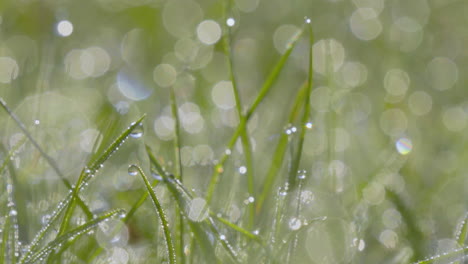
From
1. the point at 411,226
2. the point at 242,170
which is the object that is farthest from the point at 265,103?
the point at 411,226

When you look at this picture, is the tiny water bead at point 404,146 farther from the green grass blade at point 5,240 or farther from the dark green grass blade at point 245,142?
the green grass blade at point 5,240

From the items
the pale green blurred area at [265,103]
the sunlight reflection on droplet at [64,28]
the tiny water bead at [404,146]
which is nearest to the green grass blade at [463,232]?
the pale green blurred area at [265,103]

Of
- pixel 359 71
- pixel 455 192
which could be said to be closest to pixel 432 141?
pixel 455 192

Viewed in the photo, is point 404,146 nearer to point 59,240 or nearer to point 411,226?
point 411,226

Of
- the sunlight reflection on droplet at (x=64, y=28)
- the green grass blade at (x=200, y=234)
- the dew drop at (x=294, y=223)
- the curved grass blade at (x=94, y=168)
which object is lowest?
the dew drop at (x=294, y=223)

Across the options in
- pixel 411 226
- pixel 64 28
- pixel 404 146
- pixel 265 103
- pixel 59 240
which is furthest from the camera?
pixel 64 28

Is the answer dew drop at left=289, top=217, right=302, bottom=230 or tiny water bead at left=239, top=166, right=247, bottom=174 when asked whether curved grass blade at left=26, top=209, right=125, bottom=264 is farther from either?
tiny water bead at left=239, top=166, right=247, bottom=174

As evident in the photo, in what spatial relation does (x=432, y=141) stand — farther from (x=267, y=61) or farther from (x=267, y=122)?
(x=267, y=61)
